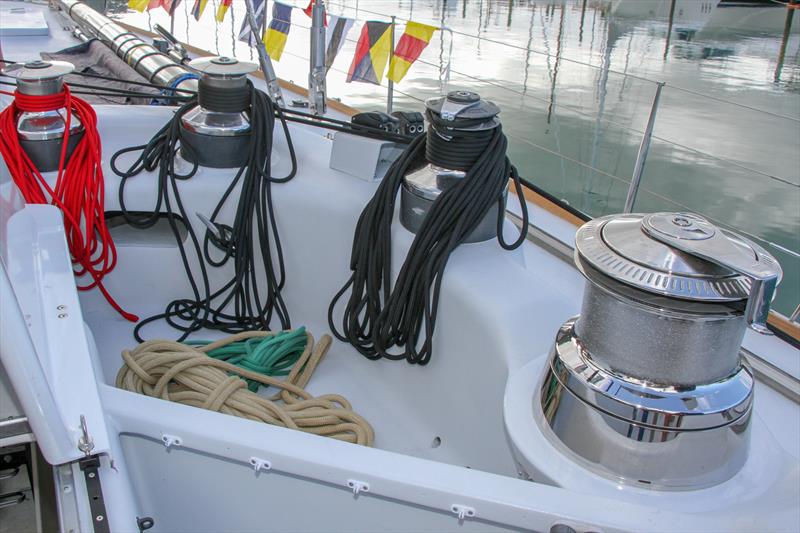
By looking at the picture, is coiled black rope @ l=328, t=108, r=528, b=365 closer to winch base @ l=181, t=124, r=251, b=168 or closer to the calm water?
winch base @ l=181, t=124, r=251, b=168

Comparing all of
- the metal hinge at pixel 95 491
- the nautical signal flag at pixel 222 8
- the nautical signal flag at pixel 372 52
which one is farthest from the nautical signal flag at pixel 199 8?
the metal hinge at pixel 95 491

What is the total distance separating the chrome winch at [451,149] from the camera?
1.47 m

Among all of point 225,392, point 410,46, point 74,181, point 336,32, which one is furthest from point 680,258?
point 336,32

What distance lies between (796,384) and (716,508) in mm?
384

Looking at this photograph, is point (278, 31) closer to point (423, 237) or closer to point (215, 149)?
point (215, 149)

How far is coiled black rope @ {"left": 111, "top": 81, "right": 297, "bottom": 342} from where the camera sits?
1.85 meters

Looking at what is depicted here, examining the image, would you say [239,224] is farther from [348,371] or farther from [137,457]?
[137,457]

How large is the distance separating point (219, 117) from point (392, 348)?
79 centimetres

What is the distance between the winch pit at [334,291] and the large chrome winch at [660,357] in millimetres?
296

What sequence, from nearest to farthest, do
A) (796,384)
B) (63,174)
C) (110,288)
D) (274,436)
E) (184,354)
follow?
(274,436) → (796,384) → (184,354) → (63,174) → (110,288)

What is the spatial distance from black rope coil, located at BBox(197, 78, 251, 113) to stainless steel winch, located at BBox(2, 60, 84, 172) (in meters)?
0.35

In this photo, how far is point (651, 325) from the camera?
87 centimetres

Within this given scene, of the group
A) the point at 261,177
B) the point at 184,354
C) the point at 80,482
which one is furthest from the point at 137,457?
the point at 261,177

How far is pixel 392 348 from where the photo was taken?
1.72m
